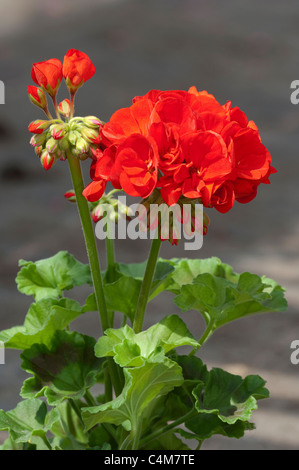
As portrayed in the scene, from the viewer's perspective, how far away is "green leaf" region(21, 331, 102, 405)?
65 centimetres

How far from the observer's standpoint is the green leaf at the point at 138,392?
56 cm

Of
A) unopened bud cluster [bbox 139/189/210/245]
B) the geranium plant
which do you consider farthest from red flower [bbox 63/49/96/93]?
unopened bud cluster [bbox 139/189/210/245]

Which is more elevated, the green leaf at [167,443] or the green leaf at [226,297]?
the green leaf at [226,297]

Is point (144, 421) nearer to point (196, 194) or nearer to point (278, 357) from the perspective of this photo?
point (196, 194)

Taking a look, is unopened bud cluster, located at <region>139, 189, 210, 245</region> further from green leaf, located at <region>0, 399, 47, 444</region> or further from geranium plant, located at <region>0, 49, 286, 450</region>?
green leaf, located at <region>0, 399, 47, 444</region>

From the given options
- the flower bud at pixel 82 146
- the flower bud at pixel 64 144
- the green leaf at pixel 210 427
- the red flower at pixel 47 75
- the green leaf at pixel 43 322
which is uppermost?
the red flower at pixel 47 75

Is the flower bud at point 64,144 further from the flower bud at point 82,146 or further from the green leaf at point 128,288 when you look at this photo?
the green leaf at point 128,288

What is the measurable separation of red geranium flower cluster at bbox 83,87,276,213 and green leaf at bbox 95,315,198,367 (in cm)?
12

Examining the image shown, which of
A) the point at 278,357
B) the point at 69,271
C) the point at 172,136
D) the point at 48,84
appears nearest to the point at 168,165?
the point at 172,136

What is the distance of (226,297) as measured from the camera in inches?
25.9

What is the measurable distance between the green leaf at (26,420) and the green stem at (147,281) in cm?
12

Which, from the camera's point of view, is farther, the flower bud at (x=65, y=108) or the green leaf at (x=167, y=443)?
the green leaf at (x=167, y=443)

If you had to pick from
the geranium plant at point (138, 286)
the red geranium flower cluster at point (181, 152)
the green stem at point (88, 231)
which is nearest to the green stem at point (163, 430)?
the geranium plant at point (138, 286)
